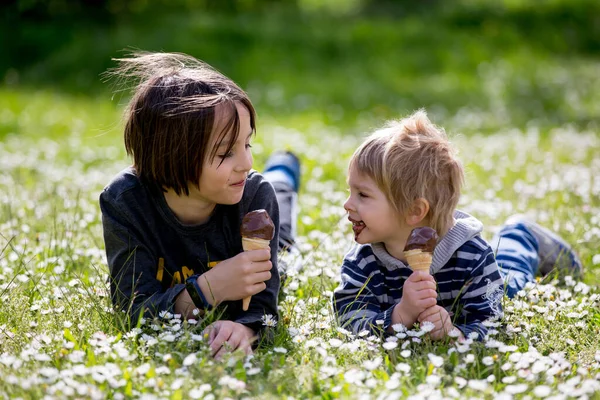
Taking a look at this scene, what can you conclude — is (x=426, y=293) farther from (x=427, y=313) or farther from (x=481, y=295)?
(x=481, y=295)

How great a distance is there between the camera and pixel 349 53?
17.8m

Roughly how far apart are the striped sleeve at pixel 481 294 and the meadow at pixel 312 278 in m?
0.15

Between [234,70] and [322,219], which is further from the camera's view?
[234,70]

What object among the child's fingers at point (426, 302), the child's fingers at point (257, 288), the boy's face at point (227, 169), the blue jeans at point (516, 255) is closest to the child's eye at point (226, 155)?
the boy's face at point (227, 169)

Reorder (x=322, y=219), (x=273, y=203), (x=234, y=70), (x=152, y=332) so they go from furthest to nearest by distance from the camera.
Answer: (x=234, y=70), (x=322, y=219), (x=273, y=203), (x=152, y=332)

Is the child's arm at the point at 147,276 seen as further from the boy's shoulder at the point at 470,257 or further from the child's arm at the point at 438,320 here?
the boy's shoulder at the point at 470,257

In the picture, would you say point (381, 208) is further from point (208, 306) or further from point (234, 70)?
point (234, 70)

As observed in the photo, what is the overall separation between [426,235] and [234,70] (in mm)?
13418

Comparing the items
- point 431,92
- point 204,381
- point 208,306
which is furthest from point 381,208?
point 431,92

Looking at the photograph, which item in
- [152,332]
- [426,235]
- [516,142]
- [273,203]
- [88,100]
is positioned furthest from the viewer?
[88,100]

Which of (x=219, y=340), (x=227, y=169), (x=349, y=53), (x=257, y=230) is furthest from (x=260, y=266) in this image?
(x=349, y=53)

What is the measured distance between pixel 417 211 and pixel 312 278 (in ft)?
3.58

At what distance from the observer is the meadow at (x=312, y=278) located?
10.6 feet

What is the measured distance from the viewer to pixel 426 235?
3.59m
